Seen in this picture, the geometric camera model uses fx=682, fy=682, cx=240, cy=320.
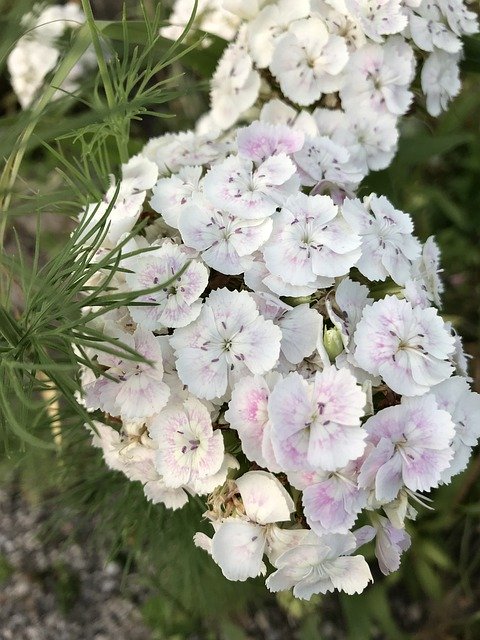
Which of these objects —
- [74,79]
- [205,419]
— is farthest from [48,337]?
[74,79]

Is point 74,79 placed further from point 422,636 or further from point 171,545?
point 422,636

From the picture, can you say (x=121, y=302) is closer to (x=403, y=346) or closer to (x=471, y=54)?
(x=403, y=346)

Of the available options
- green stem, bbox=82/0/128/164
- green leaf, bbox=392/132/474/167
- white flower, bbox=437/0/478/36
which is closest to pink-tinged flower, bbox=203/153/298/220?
green stem, bbox=82/0/128/164

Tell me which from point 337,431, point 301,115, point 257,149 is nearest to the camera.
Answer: point 337,431

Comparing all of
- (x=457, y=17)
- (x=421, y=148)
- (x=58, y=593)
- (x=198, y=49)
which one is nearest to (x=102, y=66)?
(x=198, y=49)

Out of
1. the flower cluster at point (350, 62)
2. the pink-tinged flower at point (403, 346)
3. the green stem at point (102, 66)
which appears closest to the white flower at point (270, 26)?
the flower cluster at point (350, 62)
